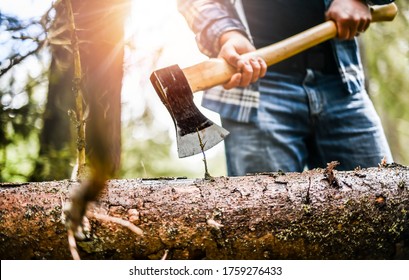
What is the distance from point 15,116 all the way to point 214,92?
2.96ft

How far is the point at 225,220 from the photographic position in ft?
2.74

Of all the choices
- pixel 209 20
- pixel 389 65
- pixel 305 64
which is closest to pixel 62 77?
pixel 209 20

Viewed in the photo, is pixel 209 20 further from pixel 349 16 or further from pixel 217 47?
pixel 349 16

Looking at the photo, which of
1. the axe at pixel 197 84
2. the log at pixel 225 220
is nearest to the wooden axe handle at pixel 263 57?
the axe at pixel 197 84

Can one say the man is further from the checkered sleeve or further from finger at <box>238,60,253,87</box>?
finger at <box>238,60,253,87</box>

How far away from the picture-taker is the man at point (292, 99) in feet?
5.32

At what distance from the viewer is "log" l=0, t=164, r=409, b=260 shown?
0.82m

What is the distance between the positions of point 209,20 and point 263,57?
0.31 metres

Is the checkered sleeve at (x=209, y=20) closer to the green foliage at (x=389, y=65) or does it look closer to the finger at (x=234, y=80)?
the finger at (x=234, y=80)

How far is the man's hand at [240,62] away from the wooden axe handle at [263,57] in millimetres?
22

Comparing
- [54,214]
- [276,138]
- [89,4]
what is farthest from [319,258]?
[89,4]

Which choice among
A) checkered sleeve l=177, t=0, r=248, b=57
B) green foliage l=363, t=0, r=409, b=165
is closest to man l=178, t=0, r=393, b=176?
checkered sleeve l=177, t=0, r=248, b=57
